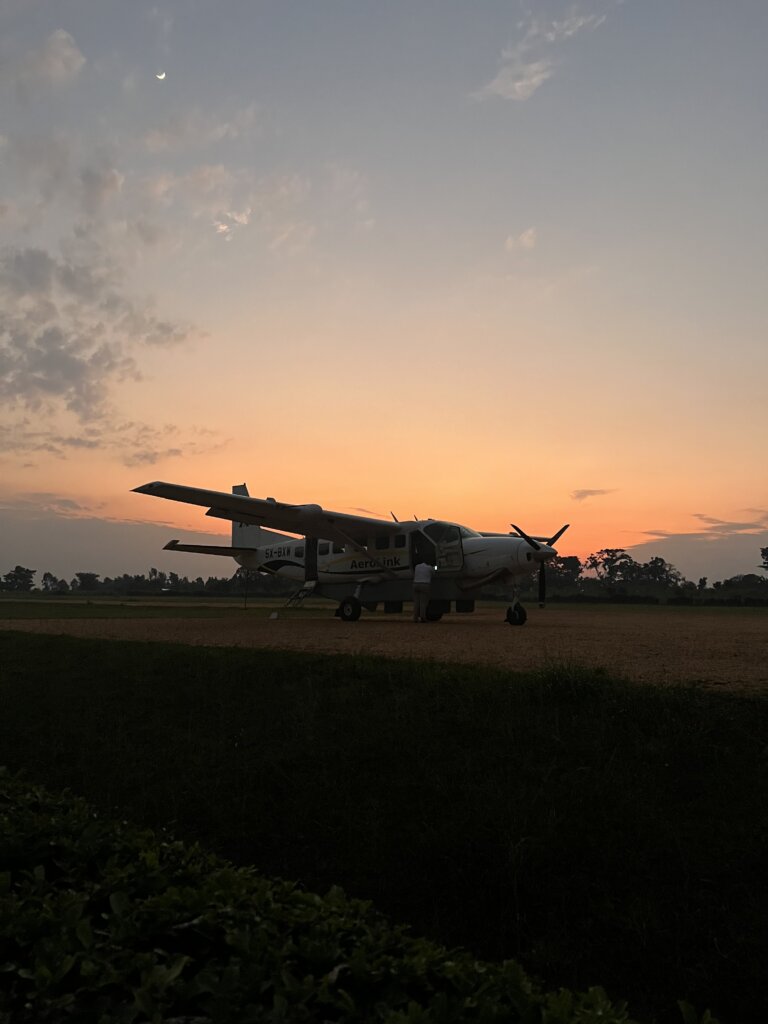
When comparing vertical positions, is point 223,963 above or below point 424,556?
below

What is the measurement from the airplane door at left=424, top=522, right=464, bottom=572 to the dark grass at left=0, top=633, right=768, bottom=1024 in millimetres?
15117

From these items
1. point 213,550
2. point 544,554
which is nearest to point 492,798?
point 544,554

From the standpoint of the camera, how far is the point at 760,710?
8.47 meters

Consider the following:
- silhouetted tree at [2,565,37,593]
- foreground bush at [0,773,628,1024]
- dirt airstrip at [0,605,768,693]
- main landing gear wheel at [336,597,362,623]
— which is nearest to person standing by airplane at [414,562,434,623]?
main landing gear wheel at [336,597,362,623]

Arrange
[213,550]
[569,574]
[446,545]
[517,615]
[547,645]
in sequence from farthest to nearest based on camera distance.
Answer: [569,574], [213,550], [446,545], [517,615], [547,645]

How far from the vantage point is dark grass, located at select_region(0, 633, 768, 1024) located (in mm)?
5992

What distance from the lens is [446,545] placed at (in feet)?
89.1

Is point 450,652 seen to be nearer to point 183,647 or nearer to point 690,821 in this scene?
point 183,647

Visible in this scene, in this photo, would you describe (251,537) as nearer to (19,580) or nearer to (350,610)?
(350,610)

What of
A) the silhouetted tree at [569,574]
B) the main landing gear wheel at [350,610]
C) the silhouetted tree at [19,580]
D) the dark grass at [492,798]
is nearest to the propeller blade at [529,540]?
the main landing gear wheel at [350,610]

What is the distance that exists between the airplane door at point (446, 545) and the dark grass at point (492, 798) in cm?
1512

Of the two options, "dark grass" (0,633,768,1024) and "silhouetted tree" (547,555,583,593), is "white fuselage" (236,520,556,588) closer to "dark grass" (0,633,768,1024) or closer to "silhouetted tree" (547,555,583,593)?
"dark grass" (0,633,768,1024)

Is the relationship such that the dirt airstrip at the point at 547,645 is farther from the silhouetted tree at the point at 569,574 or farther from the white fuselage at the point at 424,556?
the silhouetted tree at the point at 569,574

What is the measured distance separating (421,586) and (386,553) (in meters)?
2.53
